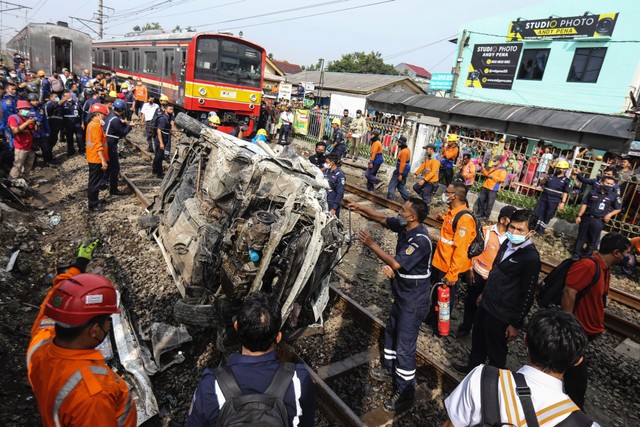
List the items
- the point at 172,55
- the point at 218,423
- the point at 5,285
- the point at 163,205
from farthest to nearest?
the point at 172,55
the point at 163,205
the point at 5,285
the point at 218,423

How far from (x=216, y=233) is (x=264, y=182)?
0.75 m

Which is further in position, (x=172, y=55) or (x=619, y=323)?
(x=172, y=55)

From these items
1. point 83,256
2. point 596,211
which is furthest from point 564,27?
point 83,256

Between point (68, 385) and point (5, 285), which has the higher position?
point (68, 385)

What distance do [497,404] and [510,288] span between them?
202cm

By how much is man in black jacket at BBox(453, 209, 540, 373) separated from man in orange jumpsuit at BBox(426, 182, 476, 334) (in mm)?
636

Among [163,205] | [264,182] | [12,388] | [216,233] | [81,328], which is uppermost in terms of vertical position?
[264,182]

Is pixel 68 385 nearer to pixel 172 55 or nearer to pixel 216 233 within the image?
pixel 216 233

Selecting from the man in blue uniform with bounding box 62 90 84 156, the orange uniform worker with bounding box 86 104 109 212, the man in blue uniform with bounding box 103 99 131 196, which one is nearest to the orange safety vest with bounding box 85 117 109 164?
the orange uniform worker with bounding box 86 104 109 212

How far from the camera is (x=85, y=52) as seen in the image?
18.7 m

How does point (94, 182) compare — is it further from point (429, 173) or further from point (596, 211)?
point (596, 211)

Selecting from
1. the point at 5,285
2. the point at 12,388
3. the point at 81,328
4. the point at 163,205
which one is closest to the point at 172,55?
the point at 163,205

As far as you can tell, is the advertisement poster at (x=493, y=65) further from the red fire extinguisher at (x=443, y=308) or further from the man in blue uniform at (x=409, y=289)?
the man in blue uniform at (x=409, y=289)

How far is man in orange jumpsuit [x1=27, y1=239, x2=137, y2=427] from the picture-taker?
166 cm
